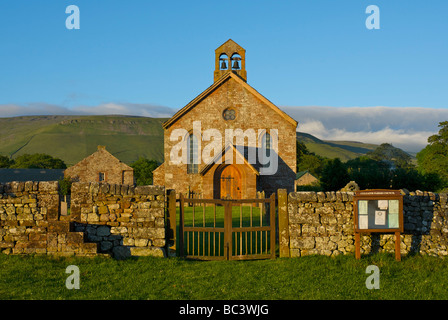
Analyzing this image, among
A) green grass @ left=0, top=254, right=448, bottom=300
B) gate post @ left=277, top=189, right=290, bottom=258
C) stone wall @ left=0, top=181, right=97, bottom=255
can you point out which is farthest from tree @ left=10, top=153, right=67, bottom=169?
gate post @ left=277, top=189, right=290, bottom=258

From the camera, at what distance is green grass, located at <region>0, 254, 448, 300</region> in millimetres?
8312

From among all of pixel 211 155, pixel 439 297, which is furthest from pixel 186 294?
pixel 211 155

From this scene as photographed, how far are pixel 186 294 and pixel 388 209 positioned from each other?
576 cm

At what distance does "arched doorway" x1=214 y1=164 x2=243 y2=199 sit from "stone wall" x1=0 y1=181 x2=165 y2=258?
17138 mm

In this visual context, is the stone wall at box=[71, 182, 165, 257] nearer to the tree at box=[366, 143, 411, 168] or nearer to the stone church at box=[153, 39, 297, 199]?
the stone church at box=[153, 39, 297, 199]

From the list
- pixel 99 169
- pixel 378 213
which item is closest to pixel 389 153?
pixel 99 169

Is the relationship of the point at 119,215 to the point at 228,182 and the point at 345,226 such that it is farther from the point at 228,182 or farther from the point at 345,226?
the point at 228,182

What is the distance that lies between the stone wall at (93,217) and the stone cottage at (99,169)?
4662 centimetres

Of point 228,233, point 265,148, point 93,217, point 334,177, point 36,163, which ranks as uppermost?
point 36,163

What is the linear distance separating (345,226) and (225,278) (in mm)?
3971

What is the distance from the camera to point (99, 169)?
188 feet

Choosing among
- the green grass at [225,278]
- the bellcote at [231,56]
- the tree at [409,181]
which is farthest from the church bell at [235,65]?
the green grass at [225,278]

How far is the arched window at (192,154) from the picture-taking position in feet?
99.0
